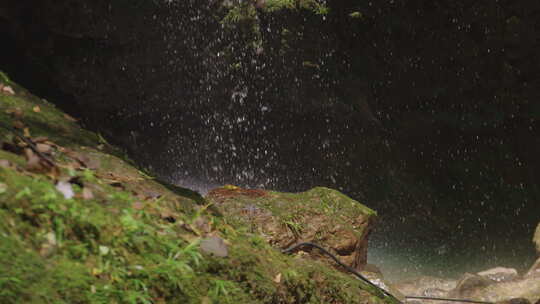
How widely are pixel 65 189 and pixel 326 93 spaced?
7139 millimetres

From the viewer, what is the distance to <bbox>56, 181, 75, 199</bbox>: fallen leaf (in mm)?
1562

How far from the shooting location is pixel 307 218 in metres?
4.66

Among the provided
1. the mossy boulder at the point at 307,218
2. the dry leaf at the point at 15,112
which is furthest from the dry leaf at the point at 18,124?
the mossy boulder at the point at 307,218

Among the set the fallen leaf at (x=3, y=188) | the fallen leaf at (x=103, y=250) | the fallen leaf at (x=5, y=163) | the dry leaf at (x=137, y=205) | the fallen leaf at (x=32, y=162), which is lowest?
the fallen leaf at (x=103, y=250)

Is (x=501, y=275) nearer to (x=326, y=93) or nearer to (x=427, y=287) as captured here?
(x=427, y=287)

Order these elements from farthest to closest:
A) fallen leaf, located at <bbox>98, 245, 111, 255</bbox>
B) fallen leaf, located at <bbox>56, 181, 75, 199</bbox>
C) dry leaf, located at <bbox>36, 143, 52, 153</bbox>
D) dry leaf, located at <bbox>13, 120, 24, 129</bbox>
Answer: dry leaf, located at <bbox>13, 120, 24, 129</bbox>, dry leaf, located at <bbox>36, 143, 52, 153</bbox>, fallen leaf, located at <bbox>56, 181, 75, 199</bbox>, fallen leaf, located at <bbox>98, 245, 111, 255</bbox>

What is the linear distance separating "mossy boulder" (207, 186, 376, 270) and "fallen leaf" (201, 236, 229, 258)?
2.25 metres

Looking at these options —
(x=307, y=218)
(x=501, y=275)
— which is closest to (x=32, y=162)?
(x=307, y=218)

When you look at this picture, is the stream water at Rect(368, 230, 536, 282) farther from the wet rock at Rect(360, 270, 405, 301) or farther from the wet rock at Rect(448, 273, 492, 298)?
the wet rock at Rect(360, 270, 405, 301)

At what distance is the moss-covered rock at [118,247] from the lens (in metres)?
1.27

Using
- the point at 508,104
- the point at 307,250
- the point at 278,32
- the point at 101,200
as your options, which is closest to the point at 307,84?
the point at 278,32

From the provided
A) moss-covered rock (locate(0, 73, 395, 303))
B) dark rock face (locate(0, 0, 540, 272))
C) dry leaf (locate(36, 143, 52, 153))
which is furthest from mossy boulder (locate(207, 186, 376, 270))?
dark rock face (locate(0, 0, 540, 272))

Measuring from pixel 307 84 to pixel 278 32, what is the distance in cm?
112

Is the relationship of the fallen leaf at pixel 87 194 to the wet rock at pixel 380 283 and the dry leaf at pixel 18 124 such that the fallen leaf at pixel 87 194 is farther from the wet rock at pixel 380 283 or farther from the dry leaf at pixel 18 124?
the wet rock at pixel 380 283
